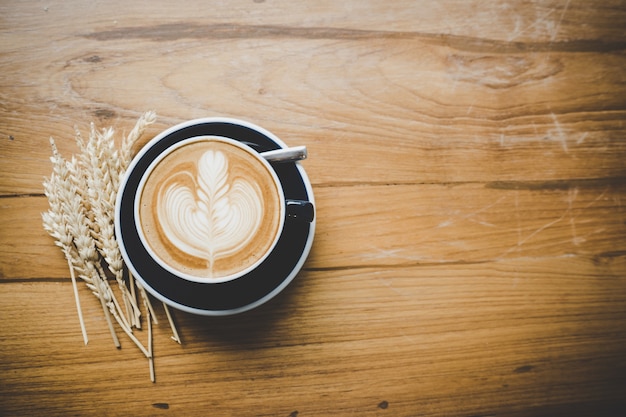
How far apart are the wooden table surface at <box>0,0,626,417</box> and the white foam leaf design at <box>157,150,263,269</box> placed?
222mm

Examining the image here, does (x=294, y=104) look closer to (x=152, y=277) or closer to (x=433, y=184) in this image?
(x=433, y=184)

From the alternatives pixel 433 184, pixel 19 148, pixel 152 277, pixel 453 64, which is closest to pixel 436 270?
pixel 433 184

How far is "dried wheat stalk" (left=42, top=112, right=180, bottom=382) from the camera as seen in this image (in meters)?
0.87

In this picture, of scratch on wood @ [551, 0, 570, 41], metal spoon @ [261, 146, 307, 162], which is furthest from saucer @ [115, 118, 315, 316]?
scratch on wood @ [551, 0, 570, 41]

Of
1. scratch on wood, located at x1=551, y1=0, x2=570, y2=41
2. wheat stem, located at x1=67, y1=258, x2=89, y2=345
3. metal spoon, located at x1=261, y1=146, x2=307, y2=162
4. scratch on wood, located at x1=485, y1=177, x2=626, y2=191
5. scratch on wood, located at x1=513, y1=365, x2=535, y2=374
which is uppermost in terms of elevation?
scratch on wood, located at x1=551, y1=0, x2=570, y2=41

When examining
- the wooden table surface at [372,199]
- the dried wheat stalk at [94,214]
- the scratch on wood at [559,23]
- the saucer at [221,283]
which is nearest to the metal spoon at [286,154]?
the saucer at [221,283]

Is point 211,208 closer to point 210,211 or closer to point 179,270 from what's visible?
point 210,211

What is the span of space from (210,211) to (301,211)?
0.59 feet

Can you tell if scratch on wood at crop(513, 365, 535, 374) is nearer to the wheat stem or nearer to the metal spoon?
the metal spoon

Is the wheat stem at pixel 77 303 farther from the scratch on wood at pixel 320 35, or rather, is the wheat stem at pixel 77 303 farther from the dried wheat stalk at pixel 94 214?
the scratch on wood at pixel 320 35

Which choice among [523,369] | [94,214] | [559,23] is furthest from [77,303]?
[559,23]

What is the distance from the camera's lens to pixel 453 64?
1.02 meters

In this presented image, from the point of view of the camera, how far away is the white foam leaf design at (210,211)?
0.78 m

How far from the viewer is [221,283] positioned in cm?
85
